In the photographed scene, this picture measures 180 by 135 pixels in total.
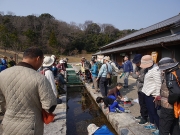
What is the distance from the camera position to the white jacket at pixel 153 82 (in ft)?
9.58

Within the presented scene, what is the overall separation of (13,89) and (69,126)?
3.35 meters

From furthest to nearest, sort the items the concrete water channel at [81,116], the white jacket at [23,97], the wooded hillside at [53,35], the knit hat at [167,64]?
the wooded hillside at [53,35] → the concrete water channel at [81,116] → the knit hat at [167,64] → the white jacket at [23,97]

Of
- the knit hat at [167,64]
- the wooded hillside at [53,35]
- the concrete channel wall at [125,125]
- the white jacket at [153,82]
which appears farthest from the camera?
the wooded hillside at [53,35]

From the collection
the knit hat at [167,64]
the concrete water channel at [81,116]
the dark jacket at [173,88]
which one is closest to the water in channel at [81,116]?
the concrete water channel at [81,116]

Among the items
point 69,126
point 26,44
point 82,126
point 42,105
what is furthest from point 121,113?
point 26,44

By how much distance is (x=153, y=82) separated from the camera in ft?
9.85

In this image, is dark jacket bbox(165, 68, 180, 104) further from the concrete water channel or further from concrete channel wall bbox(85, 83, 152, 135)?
the concrete water channel

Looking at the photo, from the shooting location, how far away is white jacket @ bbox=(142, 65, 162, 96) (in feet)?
9.58

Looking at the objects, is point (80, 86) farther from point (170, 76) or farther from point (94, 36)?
point (94, 36)

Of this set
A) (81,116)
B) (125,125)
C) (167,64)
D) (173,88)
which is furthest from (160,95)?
(81,116)

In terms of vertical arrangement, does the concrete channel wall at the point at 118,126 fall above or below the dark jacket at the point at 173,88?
below

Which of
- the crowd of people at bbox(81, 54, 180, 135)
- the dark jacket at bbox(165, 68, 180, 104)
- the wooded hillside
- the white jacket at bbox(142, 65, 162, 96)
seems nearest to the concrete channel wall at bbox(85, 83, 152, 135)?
the crowd of people at bbox(81, 54, 180, 135)

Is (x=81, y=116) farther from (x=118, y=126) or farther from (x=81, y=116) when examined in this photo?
(x=118, y=126)

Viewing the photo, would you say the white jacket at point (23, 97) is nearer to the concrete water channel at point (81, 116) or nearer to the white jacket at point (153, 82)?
the white jacket at point (153, 82)
